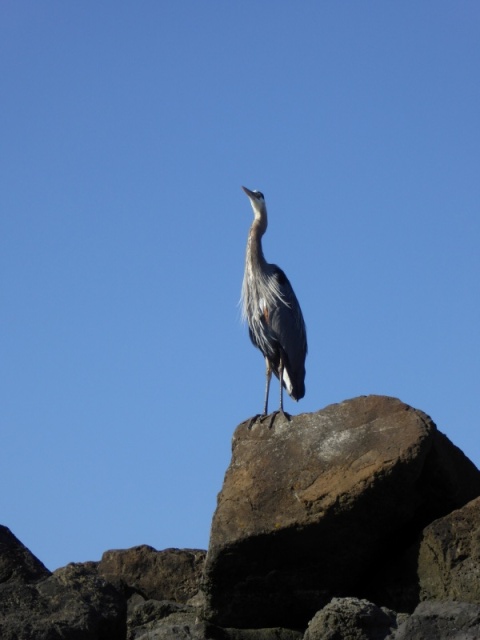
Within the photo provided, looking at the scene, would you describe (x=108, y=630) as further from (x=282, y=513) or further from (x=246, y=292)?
(x=246, y=292)

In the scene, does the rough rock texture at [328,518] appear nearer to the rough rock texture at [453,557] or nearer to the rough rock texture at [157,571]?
the rough rock texture at [453,557]

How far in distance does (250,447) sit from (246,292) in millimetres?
4646

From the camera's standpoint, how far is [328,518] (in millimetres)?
10422

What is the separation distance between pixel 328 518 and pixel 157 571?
252 centimetres

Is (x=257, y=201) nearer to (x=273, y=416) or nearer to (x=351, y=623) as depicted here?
(x=273, y=416)

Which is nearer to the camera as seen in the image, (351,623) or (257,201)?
(351,623)

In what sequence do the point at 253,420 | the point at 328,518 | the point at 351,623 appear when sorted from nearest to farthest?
1. the point at 351,623
2. the point at 328,518
3. the point at 253,420

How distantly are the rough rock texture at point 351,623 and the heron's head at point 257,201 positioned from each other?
8.62 meters

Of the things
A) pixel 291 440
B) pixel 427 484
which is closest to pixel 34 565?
pixel 291 440

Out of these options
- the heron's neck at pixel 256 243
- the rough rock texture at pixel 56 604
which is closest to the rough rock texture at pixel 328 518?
the rough rock texture at pixel 56 604

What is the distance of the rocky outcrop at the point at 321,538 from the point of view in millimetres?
9883

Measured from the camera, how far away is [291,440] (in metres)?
11.3

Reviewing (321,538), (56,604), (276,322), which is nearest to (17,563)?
(56,604)

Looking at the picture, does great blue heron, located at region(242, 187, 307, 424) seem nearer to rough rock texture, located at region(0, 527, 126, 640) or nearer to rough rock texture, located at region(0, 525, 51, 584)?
rough rock texture, located at region(0, 525, 51, 584)
